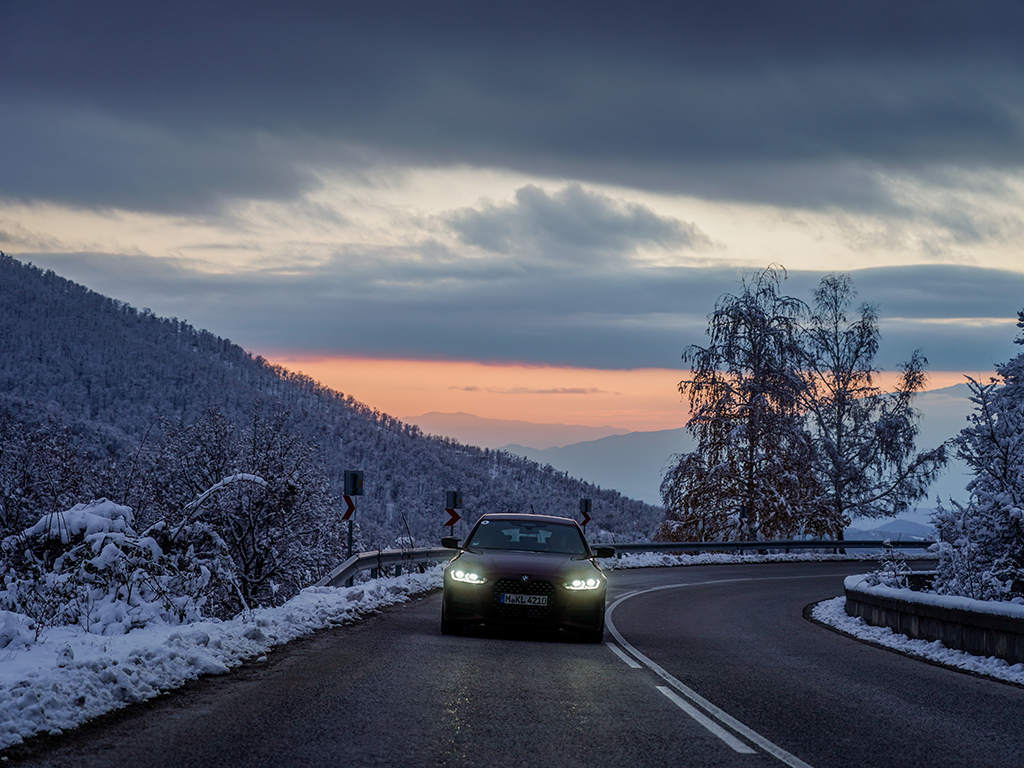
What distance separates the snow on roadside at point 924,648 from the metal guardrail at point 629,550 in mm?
1536

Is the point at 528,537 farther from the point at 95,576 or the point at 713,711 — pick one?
the point at 713,711

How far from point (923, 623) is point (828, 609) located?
6047mm

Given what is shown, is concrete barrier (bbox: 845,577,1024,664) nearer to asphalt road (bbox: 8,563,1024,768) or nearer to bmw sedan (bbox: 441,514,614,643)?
asphalt road (bbox: 8,563,1024,768)

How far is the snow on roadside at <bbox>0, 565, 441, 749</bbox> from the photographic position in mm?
6422

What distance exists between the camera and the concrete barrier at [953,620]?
11273mm

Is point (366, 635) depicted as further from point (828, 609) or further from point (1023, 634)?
point (828, 609)

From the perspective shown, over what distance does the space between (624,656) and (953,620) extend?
4550 millimetres

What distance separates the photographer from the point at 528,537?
1380 cm

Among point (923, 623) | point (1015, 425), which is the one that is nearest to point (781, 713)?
point (923, 623)

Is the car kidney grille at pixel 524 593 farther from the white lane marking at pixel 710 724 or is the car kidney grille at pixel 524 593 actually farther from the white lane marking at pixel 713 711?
the white lane marking at pixel 710 724

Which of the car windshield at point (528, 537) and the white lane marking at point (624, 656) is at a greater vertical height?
the car windshield at point (528, 537)

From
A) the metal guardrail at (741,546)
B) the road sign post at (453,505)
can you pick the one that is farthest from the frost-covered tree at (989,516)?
the metal guardrail at (741,546)

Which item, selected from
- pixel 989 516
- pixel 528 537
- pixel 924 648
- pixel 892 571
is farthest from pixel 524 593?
pixel 892 571

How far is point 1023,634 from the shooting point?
11.0 metres
